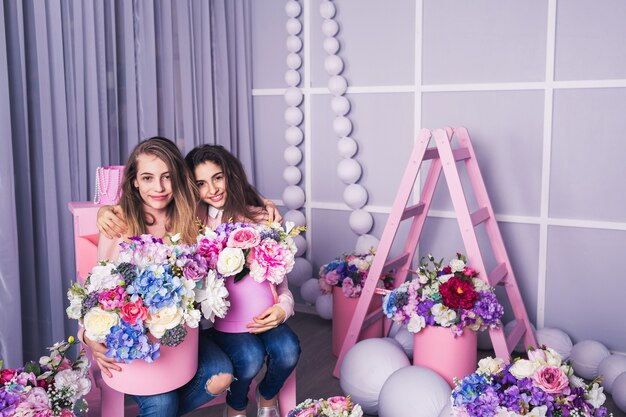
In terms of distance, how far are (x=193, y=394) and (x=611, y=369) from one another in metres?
1.75

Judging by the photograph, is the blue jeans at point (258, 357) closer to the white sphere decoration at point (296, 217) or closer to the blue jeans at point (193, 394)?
the blue jeans at point (193, 394)

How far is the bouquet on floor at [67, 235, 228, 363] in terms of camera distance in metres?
1.51

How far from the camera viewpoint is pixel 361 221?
3314 millimetres

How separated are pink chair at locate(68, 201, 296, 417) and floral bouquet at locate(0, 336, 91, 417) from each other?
14 cm

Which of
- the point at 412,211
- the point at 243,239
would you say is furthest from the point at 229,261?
the point at 412,211

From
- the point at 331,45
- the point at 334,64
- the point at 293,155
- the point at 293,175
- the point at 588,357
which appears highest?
the point at 331,45

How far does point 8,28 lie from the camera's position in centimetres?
235

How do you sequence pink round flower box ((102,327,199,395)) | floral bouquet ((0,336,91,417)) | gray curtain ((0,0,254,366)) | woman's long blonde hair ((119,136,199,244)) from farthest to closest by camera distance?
gray curtain ((0,0,254,366)), woman's long blonde hair ((119,136,199,244)), pink round flower box ((102,327,199,395)), floral bouquet ((0,336,91,417))

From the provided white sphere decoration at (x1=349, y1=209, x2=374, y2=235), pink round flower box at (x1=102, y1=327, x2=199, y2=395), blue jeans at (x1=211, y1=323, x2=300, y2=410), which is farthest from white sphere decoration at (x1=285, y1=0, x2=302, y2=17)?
pink round flower box at (x1=102, y1=327, x2=199, y2=395)

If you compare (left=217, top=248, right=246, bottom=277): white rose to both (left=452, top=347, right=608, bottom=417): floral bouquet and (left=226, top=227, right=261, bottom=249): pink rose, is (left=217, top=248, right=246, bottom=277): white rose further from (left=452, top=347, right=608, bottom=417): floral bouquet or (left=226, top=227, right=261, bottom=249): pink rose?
(left=452, top=347, right=608, bottom=417): floral bouquet

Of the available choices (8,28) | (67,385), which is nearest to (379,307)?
(67,385)

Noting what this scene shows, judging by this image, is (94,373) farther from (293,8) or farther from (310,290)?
(293,8)

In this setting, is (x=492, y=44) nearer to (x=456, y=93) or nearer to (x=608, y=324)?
(x=456, y=93)

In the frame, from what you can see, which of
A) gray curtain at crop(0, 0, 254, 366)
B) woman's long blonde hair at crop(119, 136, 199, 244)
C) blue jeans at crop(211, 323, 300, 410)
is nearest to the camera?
blue jeans at crop(211, 323, 300, 410)
